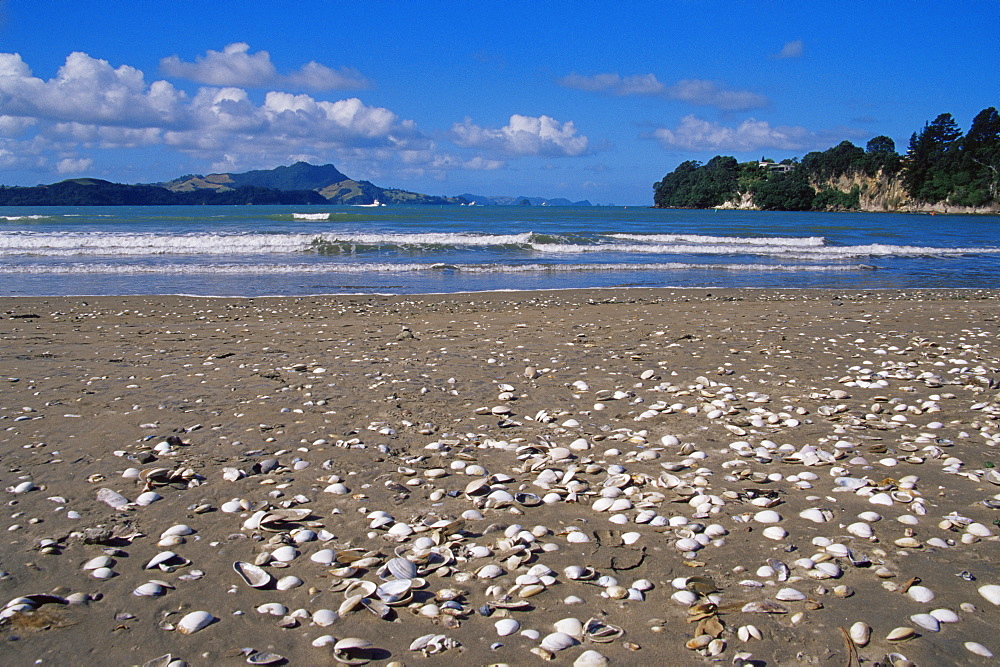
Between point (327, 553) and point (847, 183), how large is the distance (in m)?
136

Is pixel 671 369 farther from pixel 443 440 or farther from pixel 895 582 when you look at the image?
pixel 895 582

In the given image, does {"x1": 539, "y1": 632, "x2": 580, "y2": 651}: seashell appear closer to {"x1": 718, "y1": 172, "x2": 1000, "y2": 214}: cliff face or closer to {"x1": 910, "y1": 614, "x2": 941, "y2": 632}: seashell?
{"x1": 910, "y1": 614, "x2": 941, "y2": 632}: seashell

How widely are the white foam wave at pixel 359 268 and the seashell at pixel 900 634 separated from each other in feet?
59.4

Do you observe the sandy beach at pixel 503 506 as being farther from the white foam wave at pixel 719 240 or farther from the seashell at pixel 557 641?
the white foam wave at pixel 719 240

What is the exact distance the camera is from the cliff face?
102 metres

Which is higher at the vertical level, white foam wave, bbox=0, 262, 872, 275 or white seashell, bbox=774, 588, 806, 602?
white foam wave, bbox=0, 262, 872, 275

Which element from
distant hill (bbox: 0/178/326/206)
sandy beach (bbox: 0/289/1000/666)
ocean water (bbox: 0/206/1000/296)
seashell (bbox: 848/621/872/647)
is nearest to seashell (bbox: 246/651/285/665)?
sandy beach (bbox: 0/289/1000/666)

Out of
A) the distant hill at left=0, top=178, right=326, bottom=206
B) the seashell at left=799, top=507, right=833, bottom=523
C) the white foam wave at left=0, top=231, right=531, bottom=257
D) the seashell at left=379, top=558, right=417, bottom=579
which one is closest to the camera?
the seashell at left=379, top=558, right=417, bottom=579

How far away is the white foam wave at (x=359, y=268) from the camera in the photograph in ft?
62.0

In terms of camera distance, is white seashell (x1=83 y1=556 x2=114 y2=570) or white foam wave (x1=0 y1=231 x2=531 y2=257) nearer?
white seashell (x1=83 y1=556 x2=114 y2=570)

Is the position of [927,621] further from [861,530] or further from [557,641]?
[557,641]

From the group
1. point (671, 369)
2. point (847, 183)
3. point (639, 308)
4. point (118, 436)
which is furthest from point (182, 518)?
point (847, 183)

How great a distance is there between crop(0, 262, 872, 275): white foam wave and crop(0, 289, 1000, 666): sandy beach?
1189cm

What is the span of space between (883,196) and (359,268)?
118m
